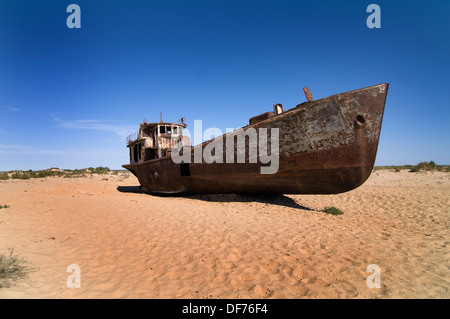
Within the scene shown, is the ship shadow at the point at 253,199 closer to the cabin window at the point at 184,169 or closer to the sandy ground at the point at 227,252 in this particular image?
the sandy ground at the point at 227,252

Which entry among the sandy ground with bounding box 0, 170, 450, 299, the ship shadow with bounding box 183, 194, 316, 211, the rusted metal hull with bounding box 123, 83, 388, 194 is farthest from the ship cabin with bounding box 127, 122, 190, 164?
the rusted metal hull with bounding box 123, 83, 388, 194

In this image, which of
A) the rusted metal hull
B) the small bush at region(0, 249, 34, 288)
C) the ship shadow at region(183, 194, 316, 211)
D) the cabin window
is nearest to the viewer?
the small bush at region(0, 249, 34, 288)

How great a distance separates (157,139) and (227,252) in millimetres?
10205

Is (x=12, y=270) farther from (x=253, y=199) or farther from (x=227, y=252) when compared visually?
(x=253, y=199)

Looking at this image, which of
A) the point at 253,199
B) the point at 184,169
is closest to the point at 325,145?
the point at 253,199

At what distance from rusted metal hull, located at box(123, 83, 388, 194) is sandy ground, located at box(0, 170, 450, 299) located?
1.07 meters

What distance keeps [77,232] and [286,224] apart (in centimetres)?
510

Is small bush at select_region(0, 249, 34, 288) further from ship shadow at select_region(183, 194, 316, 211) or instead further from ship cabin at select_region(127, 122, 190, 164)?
ship cabin at select_region(127, 122, 190, 164)

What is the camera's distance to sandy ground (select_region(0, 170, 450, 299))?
8.45 feet

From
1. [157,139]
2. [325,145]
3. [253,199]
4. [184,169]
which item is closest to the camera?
[325,145]

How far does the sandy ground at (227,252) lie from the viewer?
8.45ft

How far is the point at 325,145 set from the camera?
5.87 meters

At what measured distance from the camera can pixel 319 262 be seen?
10.5 feet
